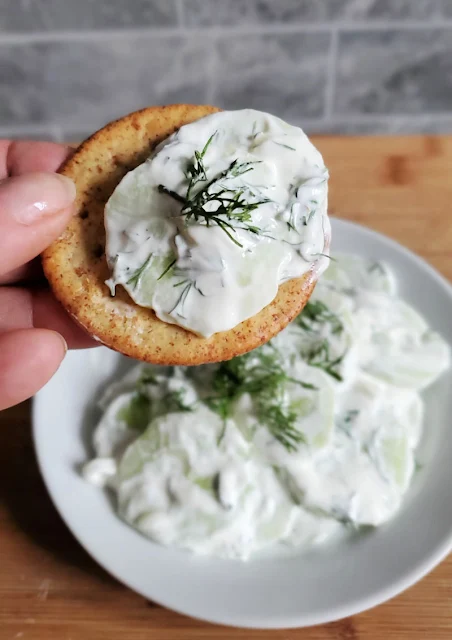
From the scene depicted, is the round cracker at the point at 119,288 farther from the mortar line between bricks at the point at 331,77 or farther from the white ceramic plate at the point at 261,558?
the mortar line between bricks at the point at 331,77

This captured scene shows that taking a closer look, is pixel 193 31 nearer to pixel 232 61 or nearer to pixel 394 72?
pixel 232 61

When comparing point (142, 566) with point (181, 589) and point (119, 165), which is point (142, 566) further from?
point (119, 165)

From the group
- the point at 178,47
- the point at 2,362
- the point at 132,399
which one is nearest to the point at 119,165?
the point at 2,362

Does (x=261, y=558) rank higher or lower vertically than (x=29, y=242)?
lower

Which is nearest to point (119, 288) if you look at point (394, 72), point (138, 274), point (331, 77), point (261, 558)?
point (138, 274)

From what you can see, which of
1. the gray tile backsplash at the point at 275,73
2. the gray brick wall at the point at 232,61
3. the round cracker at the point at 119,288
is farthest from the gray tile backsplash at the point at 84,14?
the round cracker at the point at 119,288

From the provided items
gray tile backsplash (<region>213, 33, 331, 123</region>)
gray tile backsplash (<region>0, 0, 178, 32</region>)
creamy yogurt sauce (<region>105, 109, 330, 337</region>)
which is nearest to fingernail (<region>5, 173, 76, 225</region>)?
creamy yogurt sauce (<region>105, 109, 330, 337</region>)
